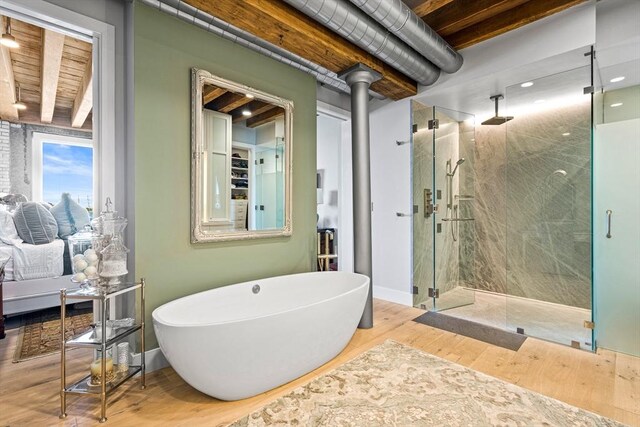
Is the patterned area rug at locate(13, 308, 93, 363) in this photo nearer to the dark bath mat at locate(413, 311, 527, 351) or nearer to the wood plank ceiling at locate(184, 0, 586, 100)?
the wood plank ceiling at locate(184, 0, 586, 100)

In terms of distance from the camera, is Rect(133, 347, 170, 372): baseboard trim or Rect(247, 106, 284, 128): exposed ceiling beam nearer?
Rect(133, 347, 170, 372): baseboard trim

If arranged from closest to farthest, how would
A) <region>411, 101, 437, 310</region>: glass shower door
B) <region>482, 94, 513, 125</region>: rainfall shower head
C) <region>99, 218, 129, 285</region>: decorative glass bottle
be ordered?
1. <region>99, 218, 129, 285</region>: decorative glass bottle
2. <region>482, 94, 513, 125</region>: rainfall shower head
3. <region>411, 101, 437, 310</region>: glass shower door

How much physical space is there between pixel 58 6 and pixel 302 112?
75.2 inches

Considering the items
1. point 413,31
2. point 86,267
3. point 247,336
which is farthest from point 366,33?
point 86,267

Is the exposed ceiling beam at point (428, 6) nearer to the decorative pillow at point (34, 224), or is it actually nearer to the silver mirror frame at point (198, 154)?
the silver mirror frame at point (198, 154)

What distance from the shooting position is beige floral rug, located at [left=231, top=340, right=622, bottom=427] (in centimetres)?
157

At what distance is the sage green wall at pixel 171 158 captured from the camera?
2.06 metres

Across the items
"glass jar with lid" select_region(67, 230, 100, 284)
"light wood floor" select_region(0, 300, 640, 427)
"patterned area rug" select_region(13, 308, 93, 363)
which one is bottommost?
"light wood floor" select_region(0, 300, 640, 427)

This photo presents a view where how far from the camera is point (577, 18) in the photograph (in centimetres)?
237

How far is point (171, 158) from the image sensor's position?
2.20 metres

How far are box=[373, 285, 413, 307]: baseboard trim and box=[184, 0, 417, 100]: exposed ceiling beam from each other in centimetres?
239

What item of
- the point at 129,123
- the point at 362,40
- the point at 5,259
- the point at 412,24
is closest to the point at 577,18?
the point at 412,24

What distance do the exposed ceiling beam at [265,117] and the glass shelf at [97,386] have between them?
6.66 feet

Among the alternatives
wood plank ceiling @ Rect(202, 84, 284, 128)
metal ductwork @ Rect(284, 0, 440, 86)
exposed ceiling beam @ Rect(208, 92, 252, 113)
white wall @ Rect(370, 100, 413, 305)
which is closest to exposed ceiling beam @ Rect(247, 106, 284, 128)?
wood plank ceiling @ Rect(202, 84, 284, 128)
